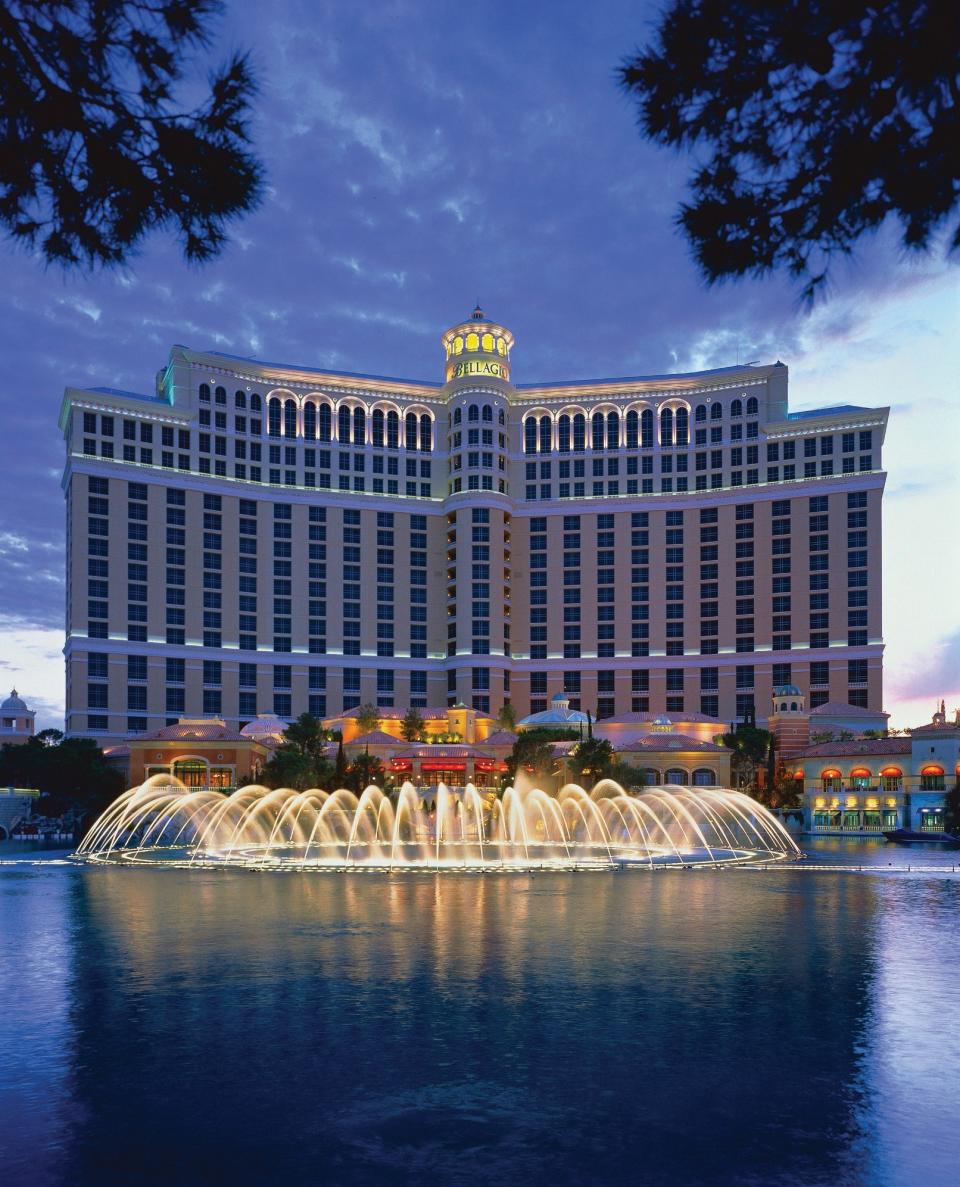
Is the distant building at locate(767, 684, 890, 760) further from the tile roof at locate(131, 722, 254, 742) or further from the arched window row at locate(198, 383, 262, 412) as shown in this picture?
the arched window row at locate(198, 383, 262, 412)

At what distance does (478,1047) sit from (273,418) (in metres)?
132

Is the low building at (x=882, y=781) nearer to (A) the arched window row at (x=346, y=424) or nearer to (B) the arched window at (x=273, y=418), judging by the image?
(A) the arched window row at (x=346, y=424)

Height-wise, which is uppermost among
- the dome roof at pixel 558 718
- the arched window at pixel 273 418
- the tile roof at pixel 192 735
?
the arched window at pixel 273 418

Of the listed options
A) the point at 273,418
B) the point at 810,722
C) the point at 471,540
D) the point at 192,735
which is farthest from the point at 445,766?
the point at 273,418

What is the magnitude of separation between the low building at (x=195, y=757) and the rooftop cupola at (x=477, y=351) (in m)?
63.2

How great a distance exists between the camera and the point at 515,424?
14912 cm

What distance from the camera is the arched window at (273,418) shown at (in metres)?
141

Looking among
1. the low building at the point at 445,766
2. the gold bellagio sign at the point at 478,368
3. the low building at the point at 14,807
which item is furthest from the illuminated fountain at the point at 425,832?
the gold bellagio sign at the point at 478,368

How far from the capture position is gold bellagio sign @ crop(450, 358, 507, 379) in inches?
5699

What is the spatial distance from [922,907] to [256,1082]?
22988 millimetres

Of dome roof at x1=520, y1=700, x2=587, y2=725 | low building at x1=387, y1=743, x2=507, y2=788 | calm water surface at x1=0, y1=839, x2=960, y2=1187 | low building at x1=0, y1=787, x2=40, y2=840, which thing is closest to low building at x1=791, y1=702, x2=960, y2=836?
dome roof at x1=520, y1=700, x2=587, y2=725

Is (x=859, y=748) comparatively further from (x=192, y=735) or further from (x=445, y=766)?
(x=192, y=735)

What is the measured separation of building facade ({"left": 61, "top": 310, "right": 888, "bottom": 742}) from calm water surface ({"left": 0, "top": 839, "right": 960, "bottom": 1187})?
348ft

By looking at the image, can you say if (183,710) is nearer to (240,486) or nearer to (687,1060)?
(240,486)
